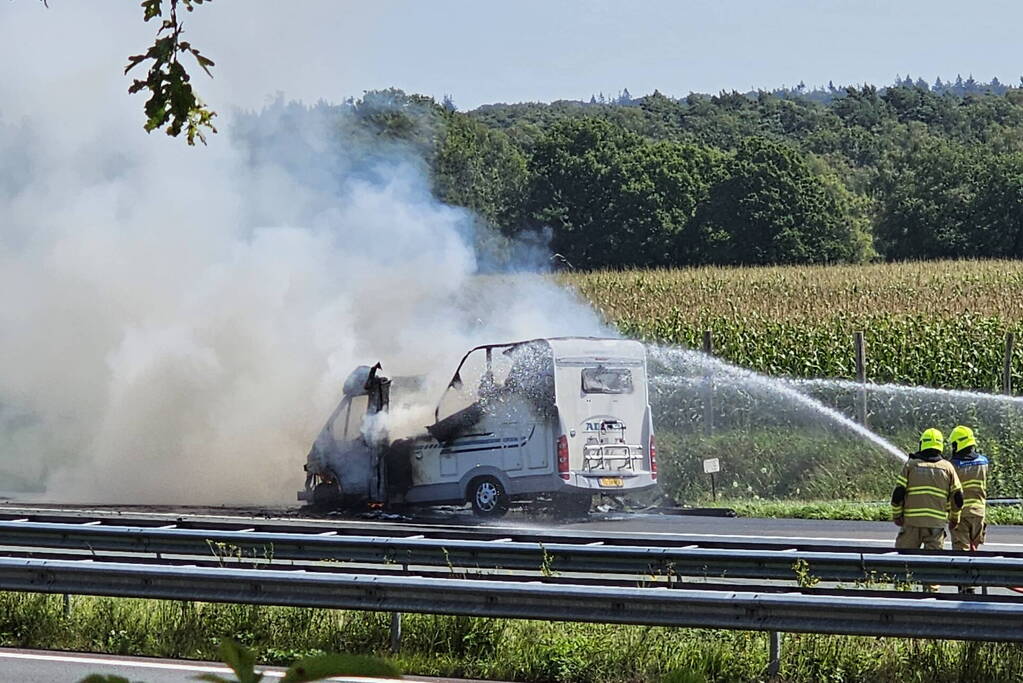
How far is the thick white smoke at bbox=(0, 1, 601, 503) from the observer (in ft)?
72.5

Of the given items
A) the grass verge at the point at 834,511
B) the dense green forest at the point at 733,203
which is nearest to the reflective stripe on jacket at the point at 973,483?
the grass verge at the point at 834,511

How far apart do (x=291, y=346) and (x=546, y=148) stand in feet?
175

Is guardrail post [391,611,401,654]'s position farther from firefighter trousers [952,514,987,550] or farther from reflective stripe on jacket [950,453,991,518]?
reflective stripe on jacket [950,453,991,518]

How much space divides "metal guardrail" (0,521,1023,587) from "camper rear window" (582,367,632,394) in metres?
6.91

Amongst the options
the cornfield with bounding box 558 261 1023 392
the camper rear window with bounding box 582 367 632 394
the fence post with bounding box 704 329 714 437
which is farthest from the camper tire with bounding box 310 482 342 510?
the cornfield with bounding box 558 261 1023 392

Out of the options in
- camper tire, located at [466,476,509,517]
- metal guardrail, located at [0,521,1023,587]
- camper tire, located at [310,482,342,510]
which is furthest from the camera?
camper tire, located at [310,482,342,510]

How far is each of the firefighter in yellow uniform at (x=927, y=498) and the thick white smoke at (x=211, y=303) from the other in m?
8.39

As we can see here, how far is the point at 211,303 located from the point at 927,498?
1389cm

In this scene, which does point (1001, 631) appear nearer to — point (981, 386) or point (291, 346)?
point (291, 346)

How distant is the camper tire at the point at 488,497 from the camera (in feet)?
60.6

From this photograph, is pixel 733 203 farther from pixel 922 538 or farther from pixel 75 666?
pixel 75 666

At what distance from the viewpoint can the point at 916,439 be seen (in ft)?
76.8

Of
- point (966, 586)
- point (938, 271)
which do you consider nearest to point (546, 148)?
point (938, 271)

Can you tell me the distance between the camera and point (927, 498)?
40.0 feet
